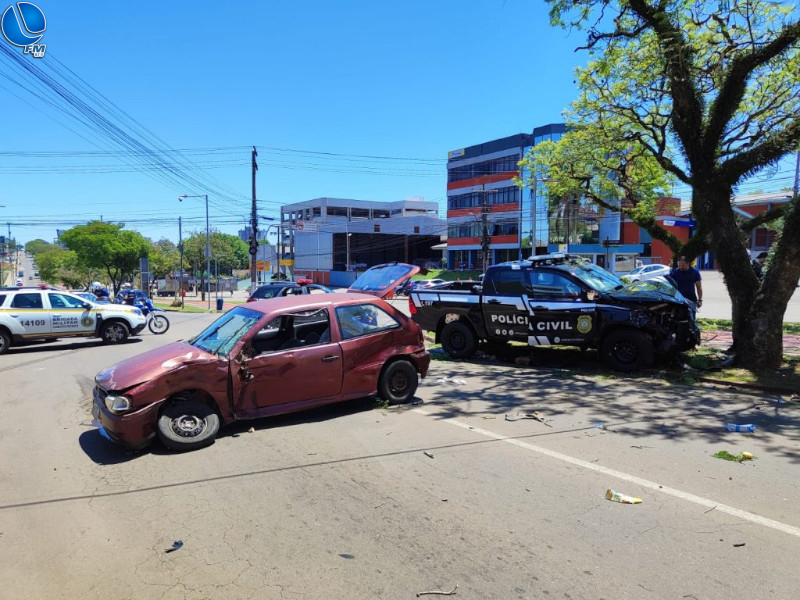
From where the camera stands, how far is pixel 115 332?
50.3 feet

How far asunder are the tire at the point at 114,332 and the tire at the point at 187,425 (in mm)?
11318

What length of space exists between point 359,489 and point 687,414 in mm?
4658

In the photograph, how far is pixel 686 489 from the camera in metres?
4.43

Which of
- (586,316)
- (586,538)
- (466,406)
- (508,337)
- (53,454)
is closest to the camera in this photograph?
(586,538)

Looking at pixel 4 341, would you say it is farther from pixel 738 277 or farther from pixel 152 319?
pixel 738 277

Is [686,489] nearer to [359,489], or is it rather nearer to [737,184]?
[359,489]

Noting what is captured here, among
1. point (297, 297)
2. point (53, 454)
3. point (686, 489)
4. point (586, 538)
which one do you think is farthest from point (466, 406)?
point (53, 454)

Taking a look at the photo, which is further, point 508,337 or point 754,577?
point 508,337

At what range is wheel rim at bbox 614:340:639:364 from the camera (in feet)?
30.6

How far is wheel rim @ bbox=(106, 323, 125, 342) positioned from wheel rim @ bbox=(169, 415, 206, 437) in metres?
11.4

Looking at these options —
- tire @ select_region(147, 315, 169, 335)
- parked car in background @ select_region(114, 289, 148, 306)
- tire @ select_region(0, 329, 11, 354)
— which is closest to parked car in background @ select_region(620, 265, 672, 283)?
tire @ select_region(147, 315, 169, 335)

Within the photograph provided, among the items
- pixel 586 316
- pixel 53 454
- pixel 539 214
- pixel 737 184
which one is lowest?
pixel 53 454

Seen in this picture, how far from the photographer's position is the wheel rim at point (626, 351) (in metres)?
9.33

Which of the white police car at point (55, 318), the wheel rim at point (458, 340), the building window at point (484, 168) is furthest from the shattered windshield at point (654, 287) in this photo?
the building window at point (484, 168)
